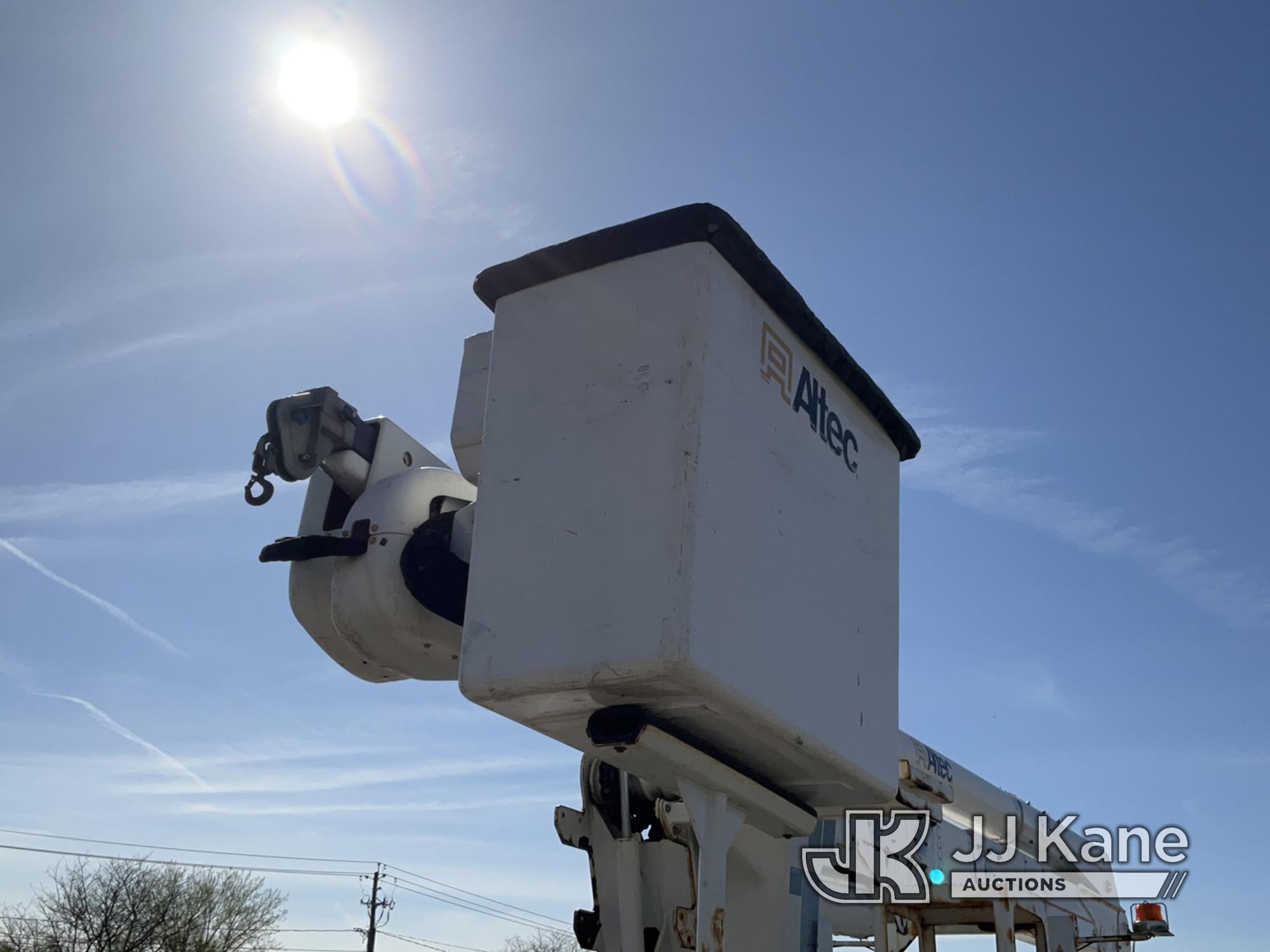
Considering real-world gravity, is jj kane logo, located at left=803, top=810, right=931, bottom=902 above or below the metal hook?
below

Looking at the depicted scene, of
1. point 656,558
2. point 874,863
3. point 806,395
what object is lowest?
point 874,863

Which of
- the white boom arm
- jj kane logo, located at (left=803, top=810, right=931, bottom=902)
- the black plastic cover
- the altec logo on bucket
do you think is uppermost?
the black plastic cover

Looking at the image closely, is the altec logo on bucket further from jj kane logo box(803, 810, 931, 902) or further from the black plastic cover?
jj kane logo box(803, 810, 931, 902)

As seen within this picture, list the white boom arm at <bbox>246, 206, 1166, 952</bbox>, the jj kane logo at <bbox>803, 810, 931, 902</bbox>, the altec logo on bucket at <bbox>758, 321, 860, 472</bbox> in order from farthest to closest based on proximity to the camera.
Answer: the jj kane logo at <bbox>803, 810, 931, 902</bbox> → the altec logo on bucket at <bbox>758, 321, 860, 472</bbox> → the white boom arm at <bbox>246, 206, 1166, 952</bbox>

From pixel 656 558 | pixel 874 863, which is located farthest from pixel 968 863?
pixel 656 558

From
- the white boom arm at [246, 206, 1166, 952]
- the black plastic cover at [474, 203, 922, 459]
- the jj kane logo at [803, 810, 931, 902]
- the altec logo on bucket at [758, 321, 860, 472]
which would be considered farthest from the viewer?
the jj kane logo at [803, 810, 931, 902]

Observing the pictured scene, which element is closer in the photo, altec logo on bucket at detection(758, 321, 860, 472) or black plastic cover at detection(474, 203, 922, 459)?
black plastic cover at detection(474, 203, 922, 459)

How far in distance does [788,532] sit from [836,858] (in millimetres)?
1646

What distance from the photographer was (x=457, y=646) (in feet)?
13.8

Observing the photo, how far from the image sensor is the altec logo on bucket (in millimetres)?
3617

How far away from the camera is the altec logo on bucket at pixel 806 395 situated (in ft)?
11.9

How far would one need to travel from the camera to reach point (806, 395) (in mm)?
3811

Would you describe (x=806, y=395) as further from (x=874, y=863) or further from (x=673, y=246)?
(x=874, y=863)

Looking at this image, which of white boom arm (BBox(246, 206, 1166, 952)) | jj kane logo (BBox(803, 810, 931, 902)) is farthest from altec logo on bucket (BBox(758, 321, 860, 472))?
jj kane logo (BBox(803, 810, 931, 902))
